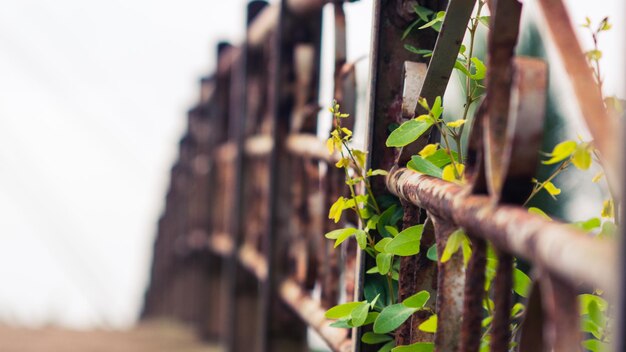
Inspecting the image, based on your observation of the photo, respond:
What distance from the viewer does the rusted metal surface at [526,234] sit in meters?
0.67

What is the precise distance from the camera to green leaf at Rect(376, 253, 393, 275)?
4.27 feet

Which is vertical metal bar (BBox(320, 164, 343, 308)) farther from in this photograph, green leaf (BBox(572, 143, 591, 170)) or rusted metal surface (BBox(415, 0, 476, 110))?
green leaf (BBox(572, 143, 591, 170))

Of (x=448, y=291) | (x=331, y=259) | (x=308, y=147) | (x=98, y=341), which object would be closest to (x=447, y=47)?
(x=448, y=291)

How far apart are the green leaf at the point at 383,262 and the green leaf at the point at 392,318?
0.27 feet

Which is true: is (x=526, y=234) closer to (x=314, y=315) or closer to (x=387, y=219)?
(x=387, y=219)

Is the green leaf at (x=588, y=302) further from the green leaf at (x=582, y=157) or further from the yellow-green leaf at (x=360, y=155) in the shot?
the yellow-green leaf at (x=360, y=155)

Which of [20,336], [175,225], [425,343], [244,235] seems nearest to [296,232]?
[244,235]

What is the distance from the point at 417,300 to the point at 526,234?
1.39 ft

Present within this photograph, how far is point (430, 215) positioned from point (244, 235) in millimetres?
2915

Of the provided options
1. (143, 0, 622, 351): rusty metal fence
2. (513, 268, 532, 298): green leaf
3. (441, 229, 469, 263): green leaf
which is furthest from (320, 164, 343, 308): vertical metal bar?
(441, 229, 469, 263): green leaf

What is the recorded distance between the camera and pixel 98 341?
5855mm

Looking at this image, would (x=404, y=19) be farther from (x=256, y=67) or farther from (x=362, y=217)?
(x=256, y=67)

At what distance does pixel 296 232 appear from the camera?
2.79m

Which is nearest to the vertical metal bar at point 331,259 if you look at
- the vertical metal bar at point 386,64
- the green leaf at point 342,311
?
the vertical metal bar at point 386,64
